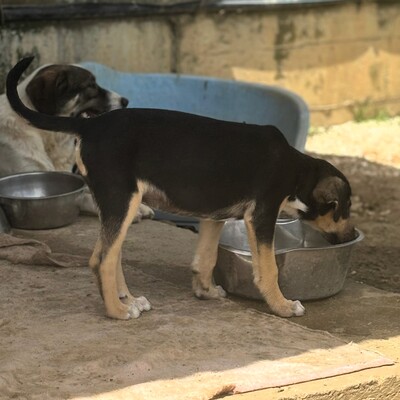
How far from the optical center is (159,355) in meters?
4.52

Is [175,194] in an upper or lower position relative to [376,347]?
upper

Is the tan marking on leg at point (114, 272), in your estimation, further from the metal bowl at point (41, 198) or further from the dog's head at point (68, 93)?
the dog's head at point (68, 93)

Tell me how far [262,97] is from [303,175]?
2974mm

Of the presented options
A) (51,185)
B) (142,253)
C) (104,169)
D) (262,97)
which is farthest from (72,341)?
(262,97)

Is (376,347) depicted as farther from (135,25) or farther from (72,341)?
(135,25)

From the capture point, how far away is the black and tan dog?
16.0ft

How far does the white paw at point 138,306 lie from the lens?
505cm

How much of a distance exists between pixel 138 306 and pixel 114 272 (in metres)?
0.29

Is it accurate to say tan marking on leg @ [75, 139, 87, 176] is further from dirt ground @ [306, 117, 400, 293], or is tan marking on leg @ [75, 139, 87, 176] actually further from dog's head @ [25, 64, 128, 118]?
dirt ground @ [306, 117, 400, 293]

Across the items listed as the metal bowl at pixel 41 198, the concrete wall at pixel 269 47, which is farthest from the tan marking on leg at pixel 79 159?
the concrete wall at pixel 269 47

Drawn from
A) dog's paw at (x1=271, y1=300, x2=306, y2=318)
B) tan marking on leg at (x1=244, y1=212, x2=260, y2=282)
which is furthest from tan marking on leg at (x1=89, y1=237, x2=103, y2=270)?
dog's paw at (x1=271, y1=300, x2=306, y2=318)

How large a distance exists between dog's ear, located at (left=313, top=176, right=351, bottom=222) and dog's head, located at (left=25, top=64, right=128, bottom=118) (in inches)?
88.9

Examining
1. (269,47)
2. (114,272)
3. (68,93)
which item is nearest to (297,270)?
(114,272)

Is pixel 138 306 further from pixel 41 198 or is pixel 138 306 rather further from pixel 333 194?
pixel 41 198
